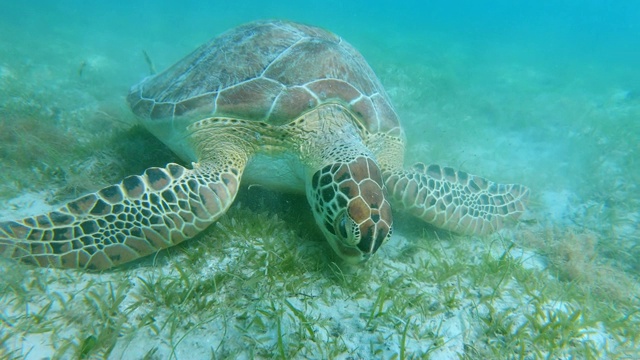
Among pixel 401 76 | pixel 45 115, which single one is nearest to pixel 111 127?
pixel 45 115

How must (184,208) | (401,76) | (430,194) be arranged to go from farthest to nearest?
1. (401,76)
2. (430,194)
3. (184,208)

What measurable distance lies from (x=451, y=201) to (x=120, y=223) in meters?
3.06

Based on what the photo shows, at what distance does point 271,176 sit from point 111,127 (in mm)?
3891

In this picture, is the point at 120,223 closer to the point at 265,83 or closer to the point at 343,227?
the point at 343,227

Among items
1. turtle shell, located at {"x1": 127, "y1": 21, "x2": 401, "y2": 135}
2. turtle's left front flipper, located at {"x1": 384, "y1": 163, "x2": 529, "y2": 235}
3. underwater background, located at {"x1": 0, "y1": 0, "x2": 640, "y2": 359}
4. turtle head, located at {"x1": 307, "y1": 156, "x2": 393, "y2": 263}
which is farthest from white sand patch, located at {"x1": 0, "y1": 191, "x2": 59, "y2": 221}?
turtle's left front flipper, located at {"x1": 384, "y1": 163, "x2": 529, "y2": 235}

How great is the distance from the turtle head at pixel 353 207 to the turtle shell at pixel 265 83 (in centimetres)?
92

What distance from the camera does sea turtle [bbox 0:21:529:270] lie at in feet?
7.59

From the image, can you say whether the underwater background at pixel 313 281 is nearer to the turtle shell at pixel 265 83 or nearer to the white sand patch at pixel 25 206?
the white sand patch at pixel 25 206

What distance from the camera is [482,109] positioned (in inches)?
380

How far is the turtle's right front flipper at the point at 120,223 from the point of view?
88.1 inches

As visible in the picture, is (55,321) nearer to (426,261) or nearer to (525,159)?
(426,261)

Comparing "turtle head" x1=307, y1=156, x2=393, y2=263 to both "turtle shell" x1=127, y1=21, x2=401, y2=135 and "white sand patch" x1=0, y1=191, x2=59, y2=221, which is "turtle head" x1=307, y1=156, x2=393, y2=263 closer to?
Answer: "turtle shell" x1=127, y1=21, x2=401, y2=135

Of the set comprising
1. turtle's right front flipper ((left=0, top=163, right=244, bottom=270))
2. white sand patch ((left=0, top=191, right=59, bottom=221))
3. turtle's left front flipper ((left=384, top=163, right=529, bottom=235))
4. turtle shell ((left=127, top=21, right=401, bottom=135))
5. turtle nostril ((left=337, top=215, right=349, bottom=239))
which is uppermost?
turtle shell ((left=127, top=21, right=401, bottom=135))

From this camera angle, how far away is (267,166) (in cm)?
318
